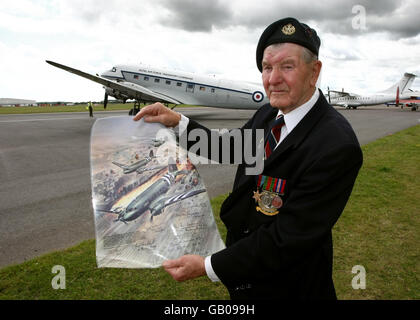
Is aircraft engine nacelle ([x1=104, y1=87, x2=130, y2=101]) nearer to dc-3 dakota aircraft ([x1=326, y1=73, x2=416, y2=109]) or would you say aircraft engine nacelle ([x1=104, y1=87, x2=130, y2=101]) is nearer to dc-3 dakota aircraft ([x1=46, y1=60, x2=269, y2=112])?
dc-3 dakota aircraft ([x1=46, y1=60, x2=269, y2=112])

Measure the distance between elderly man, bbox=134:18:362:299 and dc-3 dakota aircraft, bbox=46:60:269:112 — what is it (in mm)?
18986

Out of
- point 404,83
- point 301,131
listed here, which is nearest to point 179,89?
point 301,131

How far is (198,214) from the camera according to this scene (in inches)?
65.8

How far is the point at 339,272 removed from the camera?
11.2ft

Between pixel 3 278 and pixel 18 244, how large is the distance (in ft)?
3.08

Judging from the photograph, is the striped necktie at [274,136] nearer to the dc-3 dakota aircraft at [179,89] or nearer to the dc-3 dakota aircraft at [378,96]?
the dc-3 dakota aircraft at [179,89]

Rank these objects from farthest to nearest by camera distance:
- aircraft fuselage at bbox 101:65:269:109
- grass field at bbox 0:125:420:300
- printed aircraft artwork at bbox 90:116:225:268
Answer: aircraft fuselage at bbox 101:65:269:109
grass field at bbox 0:125:420:300
printed aircraft artwork at bbox 90:116:225:268

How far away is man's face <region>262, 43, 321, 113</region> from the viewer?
4.64 feet

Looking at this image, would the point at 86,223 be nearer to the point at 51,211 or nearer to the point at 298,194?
the point at 51,211

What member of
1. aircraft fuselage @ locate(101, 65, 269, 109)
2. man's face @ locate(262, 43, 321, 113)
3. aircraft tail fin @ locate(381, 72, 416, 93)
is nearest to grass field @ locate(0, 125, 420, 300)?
man's face @ locate(262, 43, 321, 113)

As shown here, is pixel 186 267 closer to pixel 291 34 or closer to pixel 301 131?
pixel 301 131

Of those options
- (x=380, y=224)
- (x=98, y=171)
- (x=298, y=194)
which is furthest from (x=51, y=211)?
(x=380, y=224)

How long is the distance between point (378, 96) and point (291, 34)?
5628cm

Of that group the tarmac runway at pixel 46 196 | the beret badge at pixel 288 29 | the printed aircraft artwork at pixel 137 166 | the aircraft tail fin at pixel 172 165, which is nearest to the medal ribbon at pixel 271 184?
the aircraft tail fin at pixel 172 165
